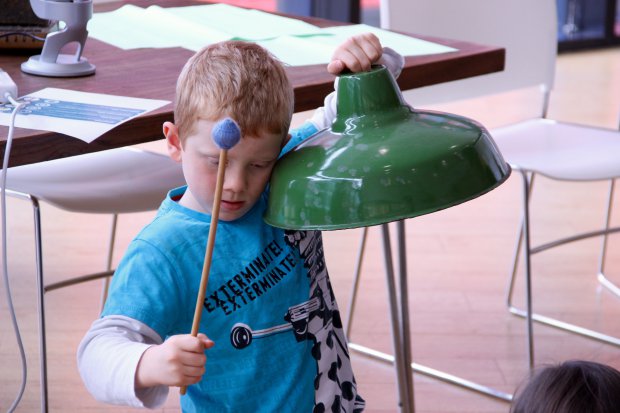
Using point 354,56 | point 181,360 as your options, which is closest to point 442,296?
point 354,56

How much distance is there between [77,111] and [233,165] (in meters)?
0.38

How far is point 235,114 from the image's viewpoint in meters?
0.96

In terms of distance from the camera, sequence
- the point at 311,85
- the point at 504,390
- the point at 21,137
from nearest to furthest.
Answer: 1. the point at 21,137
2. the point at 311,85
3. the point at 504,390

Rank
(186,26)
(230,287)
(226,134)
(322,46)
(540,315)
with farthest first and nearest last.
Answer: (540,315) < (186,26) < (322,46) < (230,287) < (226,134)

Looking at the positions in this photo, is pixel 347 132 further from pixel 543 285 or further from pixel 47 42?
pixel 543 285

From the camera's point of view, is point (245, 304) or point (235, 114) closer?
point (235, 114)

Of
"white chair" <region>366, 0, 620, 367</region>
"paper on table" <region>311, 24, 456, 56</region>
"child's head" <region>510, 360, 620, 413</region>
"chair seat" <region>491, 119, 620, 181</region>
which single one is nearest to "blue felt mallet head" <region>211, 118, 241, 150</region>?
"child's head" <region>510, 360, 620, 413</region>

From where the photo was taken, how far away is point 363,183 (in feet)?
2.52

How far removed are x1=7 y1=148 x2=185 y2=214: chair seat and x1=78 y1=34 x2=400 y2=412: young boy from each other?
68cm

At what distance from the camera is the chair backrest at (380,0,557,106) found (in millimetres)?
2338

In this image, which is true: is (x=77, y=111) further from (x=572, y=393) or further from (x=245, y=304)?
(x=572, y=393)

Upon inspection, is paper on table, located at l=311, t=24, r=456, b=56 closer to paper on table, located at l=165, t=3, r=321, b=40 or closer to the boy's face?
paper on table, located at l=165, t=3, r=321, b=40

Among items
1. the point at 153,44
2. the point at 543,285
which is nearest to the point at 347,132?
the point at 153,44

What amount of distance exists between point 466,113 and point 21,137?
336cm
